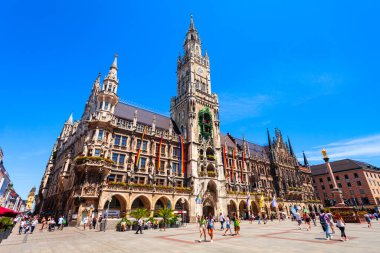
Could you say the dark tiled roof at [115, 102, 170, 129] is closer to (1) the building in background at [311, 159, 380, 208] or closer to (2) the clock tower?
(2) the clock tower

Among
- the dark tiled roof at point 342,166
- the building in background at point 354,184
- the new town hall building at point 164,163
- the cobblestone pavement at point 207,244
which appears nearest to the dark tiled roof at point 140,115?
the new town hall building at point 164,163

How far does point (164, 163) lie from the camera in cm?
4238

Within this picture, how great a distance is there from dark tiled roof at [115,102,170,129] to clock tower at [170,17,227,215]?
16.2 feet

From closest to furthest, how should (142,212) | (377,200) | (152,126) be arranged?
(142,212)
(152,126)
(377,200)

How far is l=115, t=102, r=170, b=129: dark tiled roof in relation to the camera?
141 ft

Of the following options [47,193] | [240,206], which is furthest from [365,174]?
[47,193]

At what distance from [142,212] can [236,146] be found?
149 ft

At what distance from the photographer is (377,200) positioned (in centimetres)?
7000

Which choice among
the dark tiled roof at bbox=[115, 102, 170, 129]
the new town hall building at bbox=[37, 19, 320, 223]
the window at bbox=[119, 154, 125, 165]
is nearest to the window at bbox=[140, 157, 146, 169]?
the new town hall building at bbox=[37, 19, 320, 223]

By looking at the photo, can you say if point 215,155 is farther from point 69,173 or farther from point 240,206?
point 69,173

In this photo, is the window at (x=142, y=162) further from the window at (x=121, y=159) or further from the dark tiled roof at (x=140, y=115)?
the dark tiled roof at (x=140, y=115)

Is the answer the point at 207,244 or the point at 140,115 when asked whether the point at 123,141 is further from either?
the point at 207,244

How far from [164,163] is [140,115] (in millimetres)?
13046

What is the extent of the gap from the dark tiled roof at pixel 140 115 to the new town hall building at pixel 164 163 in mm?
294
